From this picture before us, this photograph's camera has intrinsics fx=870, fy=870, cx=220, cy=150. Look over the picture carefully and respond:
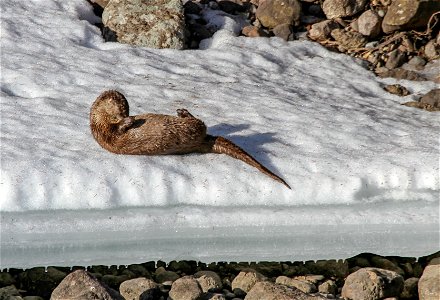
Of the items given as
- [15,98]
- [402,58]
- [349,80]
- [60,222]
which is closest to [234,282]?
[60,222]

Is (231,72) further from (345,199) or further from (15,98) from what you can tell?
(345,199)

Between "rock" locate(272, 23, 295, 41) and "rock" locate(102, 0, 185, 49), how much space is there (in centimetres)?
83

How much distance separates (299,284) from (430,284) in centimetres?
70

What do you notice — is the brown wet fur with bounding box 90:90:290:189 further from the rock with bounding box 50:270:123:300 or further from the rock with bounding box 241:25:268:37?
the rock with bounding box 241:25:268:37

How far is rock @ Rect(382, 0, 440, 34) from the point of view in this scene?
7301 mm

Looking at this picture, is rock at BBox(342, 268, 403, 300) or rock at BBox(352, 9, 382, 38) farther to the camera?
rock at BBox(352, 9, 382, 38)

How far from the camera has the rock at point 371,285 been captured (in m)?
4.67

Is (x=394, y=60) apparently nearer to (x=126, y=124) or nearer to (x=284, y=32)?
(x=284, y=32)

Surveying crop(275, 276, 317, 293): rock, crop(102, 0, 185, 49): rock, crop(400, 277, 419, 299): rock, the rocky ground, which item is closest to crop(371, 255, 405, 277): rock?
the rocky ground

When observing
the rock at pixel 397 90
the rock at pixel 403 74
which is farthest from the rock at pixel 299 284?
the rock at pixel 403 74

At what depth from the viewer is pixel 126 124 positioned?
5.03m

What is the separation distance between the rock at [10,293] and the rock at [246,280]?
1183 mm

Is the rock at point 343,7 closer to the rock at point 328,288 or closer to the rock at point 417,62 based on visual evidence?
the rock at point 417,62

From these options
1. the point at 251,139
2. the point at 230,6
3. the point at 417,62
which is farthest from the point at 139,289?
the point at 230,6
